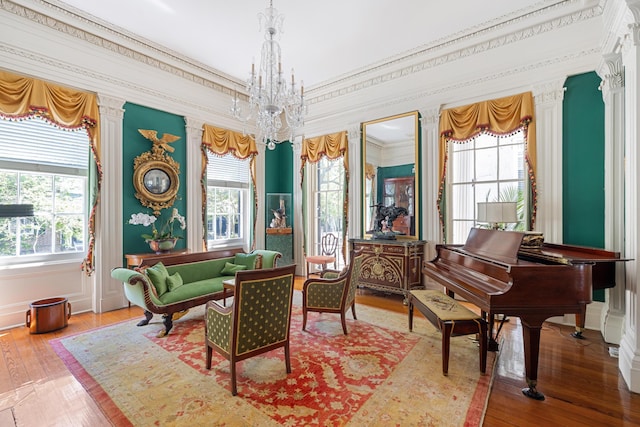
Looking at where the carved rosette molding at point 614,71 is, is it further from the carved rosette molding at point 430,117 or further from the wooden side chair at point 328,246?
the wooden side chair at point 328,246

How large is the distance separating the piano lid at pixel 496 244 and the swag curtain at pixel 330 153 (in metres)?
2.68

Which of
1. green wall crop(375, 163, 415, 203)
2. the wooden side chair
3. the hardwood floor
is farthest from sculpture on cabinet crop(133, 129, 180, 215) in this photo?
green wall crop(375, 163, 415, 203)

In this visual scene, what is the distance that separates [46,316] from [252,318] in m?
2.95

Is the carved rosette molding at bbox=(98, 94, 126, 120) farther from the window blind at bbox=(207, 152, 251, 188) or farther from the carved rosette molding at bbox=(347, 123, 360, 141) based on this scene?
the carved rosette molding at bbox=(347, 123, 360, 141)

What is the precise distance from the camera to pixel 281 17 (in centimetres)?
375

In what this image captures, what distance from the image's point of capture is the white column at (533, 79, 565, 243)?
12.3 feet

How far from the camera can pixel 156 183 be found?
15.7 feet

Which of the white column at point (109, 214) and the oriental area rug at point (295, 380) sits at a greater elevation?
the white column at point (109, 214)

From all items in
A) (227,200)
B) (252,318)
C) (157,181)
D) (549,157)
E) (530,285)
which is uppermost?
(549,157)

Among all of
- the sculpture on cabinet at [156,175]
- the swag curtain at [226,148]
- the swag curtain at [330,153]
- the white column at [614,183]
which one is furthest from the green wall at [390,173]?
the sculpture on cabinet at [156,175]

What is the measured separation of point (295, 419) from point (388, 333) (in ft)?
5.57

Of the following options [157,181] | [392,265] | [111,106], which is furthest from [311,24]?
[392,265]

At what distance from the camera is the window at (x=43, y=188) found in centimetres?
366

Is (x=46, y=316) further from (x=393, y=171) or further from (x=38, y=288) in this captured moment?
(x=393, y=171)
